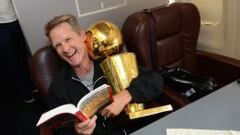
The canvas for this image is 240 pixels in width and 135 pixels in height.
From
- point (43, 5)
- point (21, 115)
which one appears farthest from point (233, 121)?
point (21, 115)

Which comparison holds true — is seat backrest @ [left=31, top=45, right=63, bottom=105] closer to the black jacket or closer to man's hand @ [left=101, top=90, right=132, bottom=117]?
the black jacket

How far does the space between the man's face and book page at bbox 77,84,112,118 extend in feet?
1.04

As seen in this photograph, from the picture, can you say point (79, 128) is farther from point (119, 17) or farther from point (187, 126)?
point (119, 17)

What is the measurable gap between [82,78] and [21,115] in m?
1.39

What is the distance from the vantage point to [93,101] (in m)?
1.10

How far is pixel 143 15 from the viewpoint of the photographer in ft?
5.67

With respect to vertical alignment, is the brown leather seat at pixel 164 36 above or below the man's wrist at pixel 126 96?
above

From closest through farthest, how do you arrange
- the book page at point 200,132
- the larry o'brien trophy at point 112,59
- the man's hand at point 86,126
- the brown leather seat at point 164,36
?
the book page at point 200,132 → the man's hand at point 86,126 → the larry o'brien trophy at point 112,59 → the brown leather seat at point 164,36

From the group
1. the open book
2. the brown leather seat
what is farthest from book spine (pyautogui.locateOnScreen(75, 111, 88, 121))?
the brown leather seat

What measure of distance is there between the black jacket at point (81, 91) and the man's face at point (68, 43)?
0.10m

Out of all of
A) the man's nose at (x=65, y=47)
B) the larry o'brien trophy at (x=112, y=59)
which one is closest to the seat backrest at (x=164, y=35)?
the larry o'brien trophy at (x=112, y=59)

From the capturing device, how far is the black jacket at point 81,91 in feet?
4.54

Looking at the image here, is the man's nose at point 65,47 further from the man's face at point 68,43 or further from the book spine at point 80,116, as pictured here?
the book spine at point 80,116

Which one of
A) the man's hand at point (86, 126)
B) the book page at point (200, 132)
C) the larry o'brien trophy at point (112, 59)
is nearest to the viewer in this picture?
the book page at point (200, 132)
